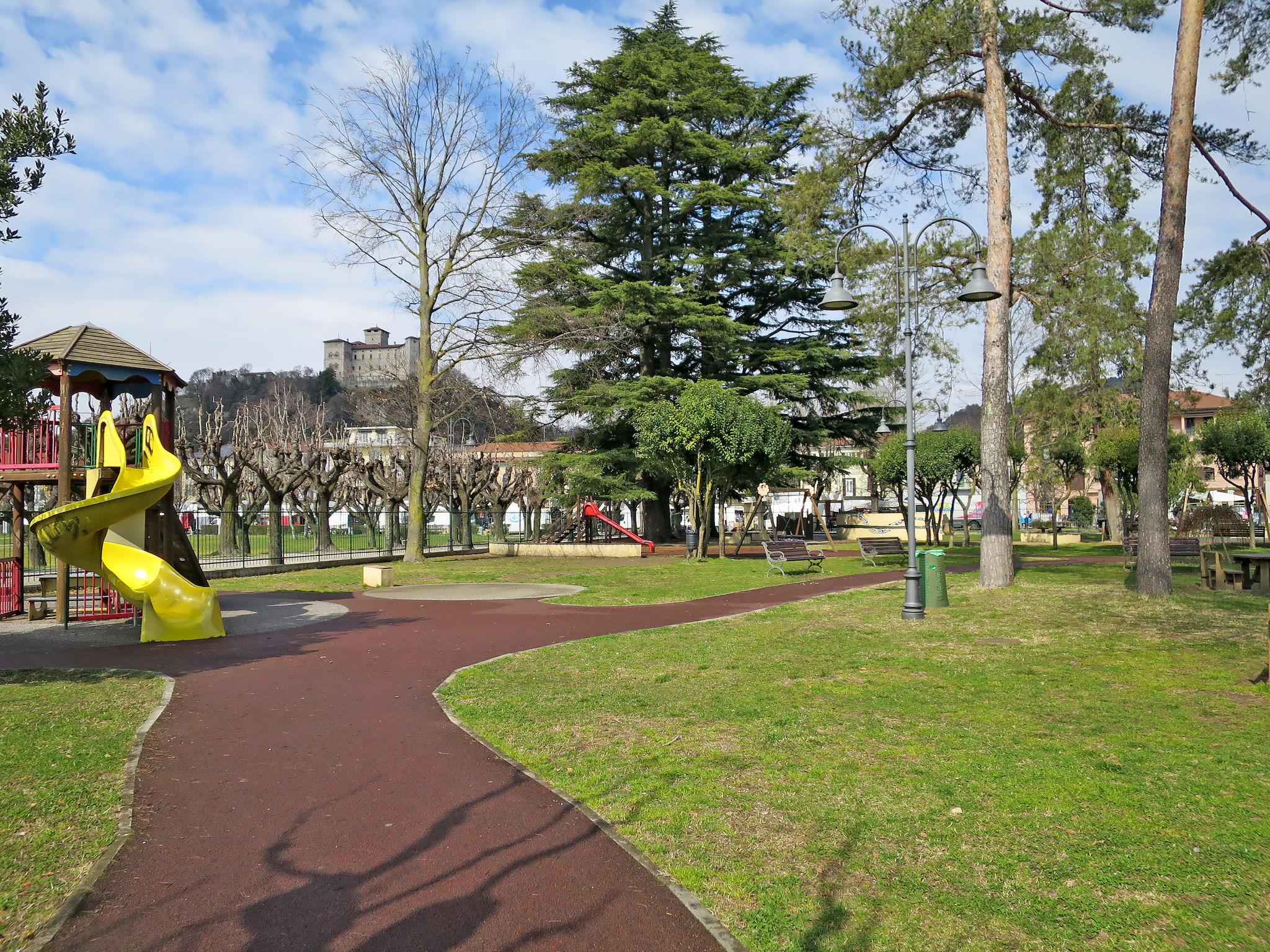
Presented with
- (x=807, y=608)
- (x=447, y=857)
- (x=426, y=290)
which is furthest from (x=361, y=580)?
(x=447, y=857)

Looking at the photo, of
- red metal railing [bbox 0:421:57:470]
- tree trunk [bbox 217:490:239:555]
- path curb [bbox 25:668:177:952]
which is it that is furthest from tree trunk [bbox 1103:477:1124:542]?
path curb [bbox 25:668:177:952]

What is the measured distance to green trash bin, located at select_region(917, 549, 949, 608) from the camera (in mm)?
14320

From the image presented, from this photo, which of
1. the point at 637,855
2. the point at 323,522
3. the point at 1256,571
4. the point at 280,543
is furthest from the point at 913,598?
the point at 323,522

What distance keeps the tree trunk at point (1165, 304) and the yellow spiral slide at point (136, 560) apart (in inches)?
589

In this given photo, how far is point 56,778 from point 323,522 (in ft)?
89.5

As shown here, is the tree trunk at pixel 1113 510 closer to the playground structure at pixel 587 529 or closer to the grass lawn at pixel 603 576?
the grass lawn at pixel 603 576

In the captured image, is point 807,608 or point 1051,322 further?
point 1051,322

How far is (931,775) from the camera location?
5645 millimetres

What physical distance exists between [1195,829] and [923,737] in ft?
6.78

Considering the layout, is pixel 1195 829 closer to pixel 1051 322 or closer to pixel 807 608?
pixel 807 608

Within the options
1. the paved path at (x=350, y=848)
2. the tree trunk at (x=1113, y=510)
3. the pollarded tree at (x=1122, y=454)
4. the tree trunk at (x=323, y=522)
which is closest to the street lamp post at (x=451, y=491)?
the tree trunk at (x=323, y=522)

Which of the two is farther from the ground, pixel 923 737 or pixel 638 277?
pixel 638 277

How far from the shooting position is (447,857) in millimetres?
4637

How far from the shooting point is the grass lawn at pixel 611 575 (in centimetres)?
1869
